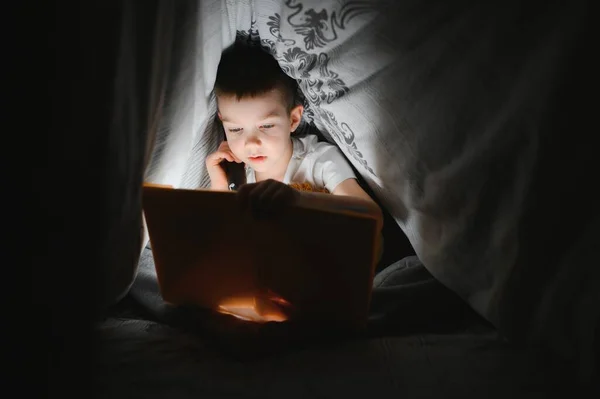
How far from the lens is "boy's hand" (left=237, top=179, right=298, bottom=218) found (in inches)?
29.4

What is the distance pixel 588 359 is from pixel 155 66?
0.79 m

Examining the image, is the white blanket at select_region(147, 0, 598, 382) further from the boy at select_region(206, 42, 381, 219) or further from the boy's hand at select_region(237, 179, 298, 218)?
the boy's hand at select_region(237, 179, 298, 218)

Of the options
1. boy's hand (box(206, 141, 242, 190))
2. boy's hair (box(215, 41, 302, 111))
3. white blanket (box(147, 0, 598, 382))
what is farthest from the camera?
boy's hand (box(206, 141, 242, 190))

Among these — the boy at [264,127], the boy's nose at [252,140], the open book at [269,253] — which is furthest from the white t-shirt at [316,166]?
the open book at [269,253]

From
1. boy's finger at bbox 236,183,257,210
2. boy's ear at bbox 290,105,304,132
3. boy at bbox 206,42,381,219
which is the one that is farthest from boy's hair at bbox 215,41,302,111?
boy's finger at bbox 236,183,257,210

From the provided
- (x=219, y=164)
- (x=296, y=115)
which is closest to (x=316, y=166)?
(x=296, y=115)

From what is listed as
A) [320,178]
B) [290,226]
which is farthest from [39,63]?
[320,178]

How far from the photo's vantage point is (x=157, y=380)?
687 millimetres

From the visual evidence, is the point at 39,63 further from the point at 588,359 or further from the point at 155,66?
the point at 588,359

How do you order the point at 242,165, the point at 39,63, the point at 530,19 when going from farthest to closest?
the point at 242,165
the point at 530,19
the point at 39,63

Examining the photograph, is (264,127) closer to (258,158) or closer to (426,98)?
(258,158)

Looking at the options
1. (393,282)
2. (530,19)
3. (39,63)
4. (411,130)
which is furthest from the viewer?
(393,282)

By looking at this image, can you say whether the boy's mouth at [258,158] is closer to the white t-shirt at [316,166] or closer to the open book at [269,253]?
the white t-shirt at [316,166]

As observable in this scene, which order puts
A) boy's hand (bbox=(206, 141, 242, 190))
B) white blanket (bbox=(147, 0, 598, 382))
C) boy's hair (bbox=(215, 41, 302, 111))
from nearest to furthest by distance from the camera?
1. white blanket (bbox=(147, 0, 598, 382))
2. boy's hair (bbox=(215, 41, 302, 111))
3. boy's hand (bbox=(206, 141, 242, 190))
